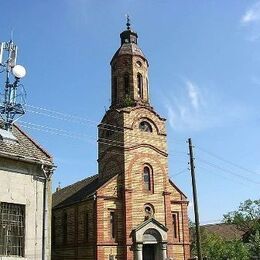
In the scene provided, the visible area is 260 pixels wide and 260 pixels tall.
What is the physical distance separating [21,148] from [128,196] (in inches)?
687

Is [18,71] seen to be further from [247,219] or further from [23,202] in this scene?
[247,219]

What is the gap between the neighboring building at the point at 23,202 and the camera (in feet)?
64.7

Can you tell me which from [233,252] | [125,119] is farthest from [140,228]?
[233,252]

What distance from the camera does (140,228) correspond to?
36781 mm

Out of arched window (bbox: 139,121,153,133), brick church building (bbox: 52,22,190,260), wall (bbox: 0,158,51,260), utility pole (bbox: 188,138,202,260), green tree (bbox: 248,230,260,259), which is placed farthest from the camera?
green tree (bbox: 248,230,260,259)

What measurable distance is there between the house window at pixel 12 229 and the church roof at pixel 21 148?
2.21 m

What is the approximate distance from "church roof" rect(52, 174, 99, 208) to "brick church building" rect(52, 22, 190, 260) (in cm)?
21

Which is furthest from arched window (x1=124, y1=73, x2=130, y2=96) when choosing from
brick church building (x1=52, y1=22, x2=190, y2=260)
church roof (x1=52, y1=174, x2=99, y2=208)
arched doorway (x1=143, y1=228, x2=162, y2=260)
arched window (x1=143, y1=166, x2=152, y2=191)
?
arched doorway (x1=143, y1=228, x2=162, y2=260)

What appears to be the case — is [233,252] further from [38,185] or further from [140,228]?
[38,185]

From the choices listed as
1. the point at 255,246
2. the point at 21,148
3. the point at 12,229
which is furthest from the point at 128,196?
the point at 12,229

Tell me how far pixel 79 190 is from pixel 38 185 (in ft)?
80.5

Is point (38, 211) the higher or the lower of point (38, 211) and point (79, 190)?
the lower

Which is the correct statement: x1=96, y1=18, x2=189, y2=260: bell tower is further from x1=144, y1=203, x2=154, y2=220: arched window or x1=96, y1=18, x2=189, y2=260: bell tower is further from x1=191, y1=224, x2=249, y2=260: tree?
x1=191, y1=224, x2=249, y2=260: tree

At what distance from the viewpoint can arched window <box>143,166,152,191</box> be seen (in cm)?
3928
